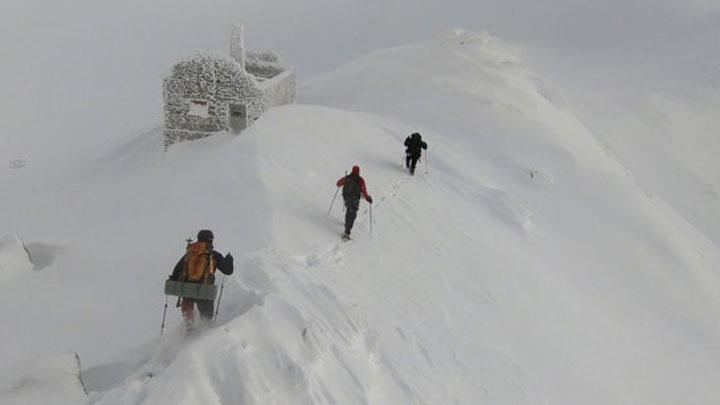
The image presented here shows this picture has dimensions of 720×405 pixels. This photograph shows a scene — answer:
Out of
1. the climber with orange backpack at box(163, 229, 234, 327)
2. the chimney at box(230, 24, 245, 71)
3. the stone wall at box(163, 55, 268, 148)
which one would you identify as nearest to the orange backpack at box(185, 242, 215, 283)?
the climber with orange backpack at box(163, 229, 234, 327)

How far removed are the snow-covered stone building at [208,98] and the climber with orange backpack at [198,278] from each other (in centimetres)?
1262

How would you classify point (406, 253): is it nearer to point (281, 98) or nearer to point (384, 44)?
point (281, 98)

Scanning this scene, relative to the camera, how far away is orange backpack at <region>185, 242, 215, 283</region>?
8.84m

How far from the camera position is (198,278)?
8836mm

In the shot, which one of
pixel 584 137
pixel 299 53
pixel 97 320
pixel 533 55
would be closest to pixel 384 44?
pixel 299 53

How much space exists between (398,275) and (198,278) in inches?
231

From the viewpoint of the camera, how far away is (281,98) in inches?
1000

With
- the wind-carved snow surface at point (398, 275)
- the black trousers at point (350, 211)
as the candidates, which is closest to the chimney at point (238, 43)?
the wind-carved snow surface at point (398, 275)

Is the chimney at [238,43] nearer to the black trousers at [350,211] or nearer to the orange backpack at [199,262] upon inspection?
the black trousers at [350,211]

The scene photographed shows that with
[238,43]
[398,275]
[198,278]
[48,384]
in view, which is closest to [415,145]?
[398,275]

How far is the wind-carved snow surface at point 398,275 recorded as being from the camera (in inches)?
348

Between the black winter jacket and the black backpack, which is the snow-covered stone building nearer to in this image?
the black winter jacket

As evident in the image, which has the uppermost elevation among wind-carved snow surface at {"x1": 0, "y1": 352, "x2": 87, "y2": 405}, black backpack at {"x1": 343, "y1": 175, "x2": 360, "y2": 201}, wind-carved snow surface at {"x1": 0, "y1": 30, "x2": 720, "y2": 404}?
black backpack at {"x1": 343, "y1": 175, "x2": 360, "y2": 201}

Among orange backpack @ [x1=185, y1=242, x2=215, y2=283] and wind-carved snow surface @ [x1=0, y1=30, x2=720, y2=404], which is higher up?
orange backpack @ [x1=185, y1=242, x2=215, y2=283]
